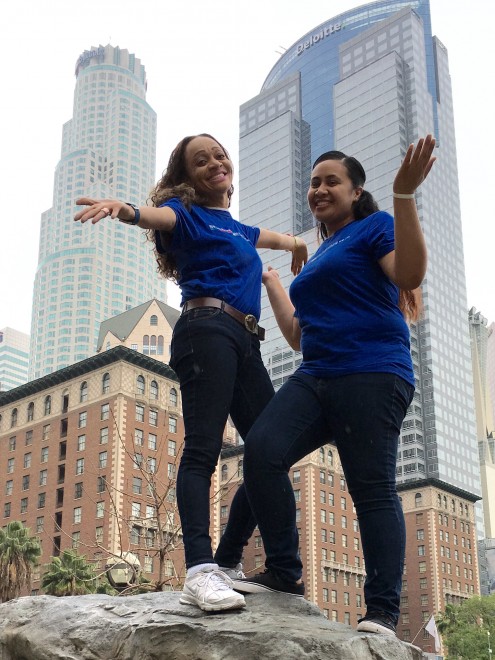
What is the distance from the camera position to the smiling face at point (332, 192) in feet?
17.4

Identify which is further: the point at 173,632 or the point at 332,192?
the point at 332,192

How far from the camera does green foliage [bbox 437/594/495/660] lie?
64000 mm

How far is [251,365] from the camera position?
538cm

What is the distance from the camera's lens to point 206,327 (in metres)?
5.13

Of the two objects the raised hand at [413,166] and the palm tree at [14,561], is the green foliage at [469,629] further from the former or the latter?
the raised hand at [413,166]

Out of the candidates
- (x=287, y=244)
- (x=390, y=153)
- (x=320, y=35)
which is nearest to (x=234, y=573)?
(x=287, y=244)

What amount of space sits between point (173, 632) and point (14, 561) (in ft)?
125

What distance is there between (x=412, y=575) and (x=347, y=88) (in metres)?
102

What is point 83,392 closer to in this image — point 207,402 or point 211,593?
point 207,402

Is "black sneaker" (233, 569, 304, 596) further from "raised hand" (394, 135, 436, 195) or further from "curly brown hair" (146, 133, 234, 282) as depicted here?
"raised hand" (394, 135, 436, 195)

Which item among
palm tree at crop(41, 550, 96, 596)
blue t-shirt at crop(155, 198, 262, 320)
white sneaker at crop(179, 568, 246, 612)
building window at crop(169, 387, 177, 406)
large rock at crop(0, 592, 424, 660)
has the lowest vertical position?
large rock at crop(0, 592, 424, 660)

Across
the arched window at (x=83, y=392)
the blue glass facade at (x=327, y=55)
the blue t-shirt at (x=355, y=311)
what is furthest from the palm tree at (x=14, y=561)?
the blue glass facade at (x=327, y=55)

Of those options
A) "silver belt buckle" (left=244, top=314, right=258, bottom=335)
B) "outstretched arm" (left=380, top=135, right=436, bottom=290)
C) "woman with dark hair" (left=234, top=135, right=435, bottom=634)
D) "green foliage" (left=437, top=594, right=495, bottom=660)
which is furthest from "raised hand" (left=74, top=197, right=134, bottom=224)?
"green foliage" (left=437, top=594, right=495, bottom=660)

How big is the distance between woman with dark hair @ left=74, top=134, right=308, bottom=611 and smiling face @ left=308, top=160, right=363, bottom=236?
534 mm
